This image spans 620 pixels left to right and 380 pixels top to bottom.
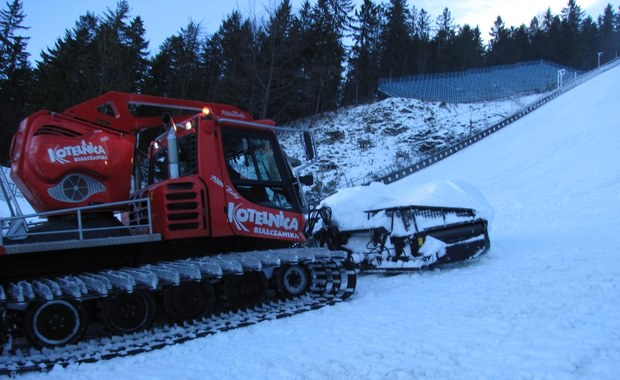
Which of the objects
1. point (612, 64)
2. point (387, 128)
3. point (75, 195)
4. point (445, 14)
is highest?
point (445, 14)

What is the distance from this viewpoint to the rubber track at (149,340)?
452 centimetres

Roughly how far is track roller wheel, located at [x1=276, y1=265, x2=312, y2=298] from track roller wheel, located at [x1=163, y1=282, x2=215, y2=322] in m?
1.02

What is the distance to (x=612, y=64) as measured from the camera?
5216 centimetres

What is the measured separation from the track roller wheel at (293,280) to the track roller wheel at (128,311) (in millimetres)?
1716

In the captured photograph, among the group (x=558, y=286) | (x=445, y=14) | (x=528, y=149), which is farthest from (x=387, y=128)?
(x=445, y=14)

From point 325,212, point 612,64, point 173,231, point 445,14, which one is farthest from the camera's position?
Result: point 445,14

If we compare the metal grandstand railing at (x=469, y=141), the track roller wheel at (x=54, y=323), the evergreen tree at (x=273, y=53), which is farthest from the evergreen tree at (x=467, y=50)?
the track roller wheel at (x=54, y=323)

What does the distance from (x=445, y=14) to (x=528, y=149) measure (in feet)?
214

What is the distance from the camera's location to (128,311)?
5348 millimetres

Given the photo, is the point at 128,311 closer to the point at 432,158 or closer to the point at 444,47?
the point at 432,158

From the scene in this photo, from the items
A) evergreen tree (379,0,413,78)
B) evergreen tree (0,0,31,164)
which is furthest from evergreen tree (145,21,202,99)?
evergreen tree (379,0,413,78)

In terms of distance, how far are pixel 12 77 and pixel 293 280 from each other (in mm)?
41456

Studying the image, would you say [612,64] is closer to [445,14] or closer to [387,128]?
[387,128]

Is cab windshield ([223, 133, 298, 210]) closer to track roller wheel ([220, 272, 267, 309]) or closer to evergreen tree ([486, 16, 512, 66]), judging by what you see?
track roller wheel ([220, 272, 267, 309])
